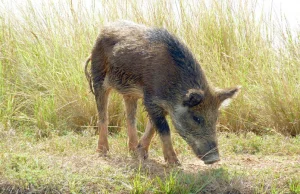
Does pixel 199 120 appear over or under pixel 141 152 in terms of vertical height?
over

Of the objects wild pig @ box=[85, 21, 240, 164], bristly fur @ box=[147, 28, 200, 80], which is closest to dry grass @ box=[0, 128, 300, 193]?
wild pig @ box=[85, 21, 240, 164]

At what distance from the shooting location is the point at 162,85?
18.3ft

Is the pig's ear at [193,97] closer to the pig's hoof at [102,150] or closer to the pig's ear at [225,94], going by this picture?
the pig's ear at [225,94]

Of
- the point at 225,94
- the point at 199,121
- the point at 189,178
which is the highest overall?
the point at 225,94

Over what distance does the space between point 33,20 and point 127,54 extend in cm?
402

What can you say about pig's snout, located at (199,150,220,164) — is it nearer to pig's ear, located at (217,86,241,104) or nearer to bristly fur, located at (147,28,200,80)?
pig's ear, located at (217,86,241,104)

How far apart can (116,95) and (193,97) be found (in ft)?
8.27

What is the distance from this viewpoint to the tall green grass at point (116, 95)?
750cm

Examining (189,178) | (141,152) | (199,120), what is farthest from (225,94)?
(141,152)

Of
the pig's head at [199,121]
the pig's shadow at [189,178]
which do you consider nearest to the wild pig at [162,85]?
the pig's head at [199,121]

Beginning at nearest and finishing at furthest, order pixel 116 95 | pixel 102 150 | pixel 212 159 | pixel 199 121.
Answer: pixel 212 159 < pixel 199 121 < pixel 102 150 < pixel 116 95

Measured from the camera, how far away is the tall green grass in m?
7.50

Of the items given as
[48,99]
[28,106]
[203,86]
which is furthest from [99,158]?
[28,106]

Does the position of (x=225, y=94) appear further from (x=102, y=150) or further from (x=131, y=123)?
(x=102, y=150)
